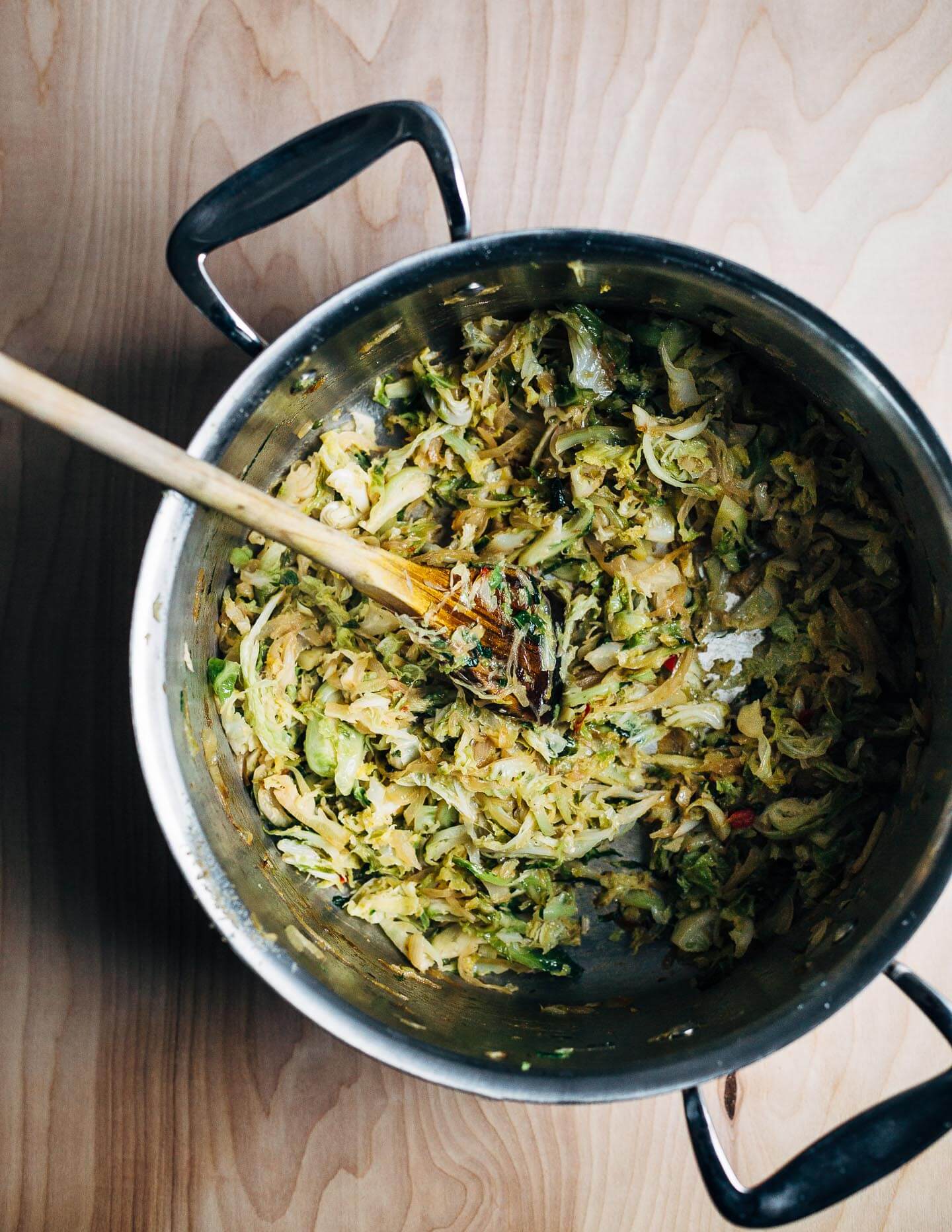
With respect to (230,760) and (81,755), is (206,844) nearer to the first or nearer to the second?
(230,760)

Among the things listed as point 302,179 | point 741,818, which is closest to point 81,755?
point 302,179

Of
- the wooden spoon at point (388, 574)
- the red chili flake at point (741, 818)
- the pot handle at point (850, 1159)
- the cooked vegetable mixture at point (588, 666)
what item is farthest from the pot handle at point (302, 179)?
the pot handle at point (850, 1159)

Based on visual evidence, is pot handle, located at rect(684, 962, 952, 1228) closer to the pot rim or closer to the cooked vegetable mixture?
the pot rim

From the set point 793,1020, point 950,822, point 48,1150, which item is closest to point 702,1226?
point 793,1020

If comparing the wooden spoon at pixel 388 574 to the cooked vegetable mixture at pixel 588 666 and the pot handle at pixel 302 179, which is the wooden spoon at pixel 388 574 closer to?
the cooked vegetable mixture at pixel 588 666

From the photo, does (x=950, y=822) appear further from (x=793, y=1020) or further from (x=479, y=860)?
(x=479, y=860)
